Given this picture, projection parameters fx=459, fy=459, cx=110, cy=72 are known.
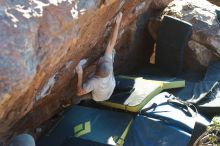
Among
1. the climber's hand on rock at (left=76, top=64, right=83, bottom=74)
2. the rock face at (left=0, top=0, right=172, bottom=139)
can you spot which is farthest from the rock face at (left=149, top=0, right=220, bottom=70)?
the climber's hand on rock at (left=76, top=64, right=83, bottom=74)

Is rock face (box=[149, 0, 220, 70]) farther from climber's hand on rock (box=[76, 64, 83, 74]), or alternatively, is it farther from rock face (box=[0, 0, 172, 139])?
climber's hand on rock (box=[76, 64, 83, 74])

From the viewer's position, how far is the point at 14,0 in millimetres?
4969

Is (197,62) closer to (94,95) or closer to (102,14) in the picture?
(94,95)

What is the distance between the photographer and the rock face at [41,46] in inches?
184

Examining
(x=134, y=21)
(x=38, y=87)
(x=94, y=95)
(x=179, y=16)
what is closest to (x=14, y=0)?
(x=38, y=87)

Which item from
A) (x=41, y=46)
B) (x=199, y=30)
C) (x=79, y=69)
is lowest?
(x=199, y=30)

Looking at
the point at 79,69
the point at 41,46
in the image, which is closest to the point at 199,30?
the point at 79,69

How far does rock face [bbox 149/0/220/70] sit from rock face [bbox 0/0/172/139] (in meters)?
2.51

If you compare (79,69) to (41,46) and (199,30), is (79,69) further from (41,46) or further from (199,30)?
(199,30)

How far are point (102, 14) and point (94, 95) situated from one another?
57.8 inches

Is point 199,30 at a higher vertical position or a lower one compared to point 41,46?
lower

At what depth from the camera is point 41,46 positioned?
4.99m

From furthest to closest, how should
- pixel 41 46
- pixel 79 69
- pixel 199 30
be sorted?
pixel 199 30, pixel 79 69, pixel 41 46

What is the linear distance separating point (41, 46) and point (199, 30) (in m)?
4.96
